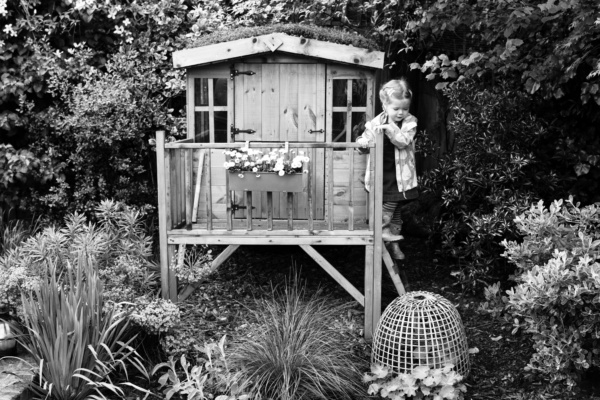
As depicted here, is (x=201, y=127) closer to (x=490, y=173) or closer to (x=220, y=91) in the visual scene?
(x=220, y=91)

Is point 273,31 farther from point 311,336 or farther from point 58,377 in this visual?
point 58,377

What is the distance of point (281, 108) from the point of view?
6.32 metres

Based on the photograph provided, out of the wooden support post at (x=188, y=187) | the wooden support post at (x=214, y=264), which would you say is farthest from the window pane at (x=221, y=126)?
the wooden support post at (x=214, y=264)

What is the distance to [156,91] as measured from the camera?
25.0 feet

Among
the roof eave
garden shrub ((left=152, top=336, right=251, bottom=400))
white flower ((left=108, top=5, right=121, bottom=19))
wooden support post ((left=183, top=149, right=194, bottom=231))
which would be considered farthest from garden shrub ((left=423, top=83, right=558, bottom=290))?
white flower ((left=108, top=5, right=121, bottom=19))

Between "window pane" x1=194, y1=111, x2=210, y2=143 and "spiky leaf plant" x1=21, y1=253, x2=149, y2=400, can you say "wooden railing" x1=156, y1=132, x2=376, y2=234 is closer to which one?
"window pane" x1=194, y1=111, x2=210, y2=143

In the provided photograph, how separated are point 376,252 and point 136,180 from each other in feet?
11.1

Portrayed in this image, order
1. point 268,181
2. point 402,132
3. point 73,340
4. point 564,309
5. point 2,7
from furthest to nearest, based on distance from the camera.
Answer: point 2,7, point 402,132, point 268,181, point 73,340, point 564,309

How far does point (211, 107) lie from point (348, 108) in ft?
3.85

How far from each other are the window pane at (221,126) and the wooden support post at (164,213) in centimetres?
104

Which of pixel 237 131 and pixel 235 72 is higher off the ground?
pixel 235 72

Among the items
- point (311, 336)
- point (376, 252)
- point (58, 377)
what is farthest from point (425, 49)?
point (58, 377)

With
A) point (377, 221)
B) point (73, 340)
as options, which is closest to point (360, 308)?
point (377, 221)

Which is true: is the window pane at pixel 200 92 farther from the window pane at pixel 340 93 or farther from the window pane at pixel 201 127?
the window pane at pixel 340 93
